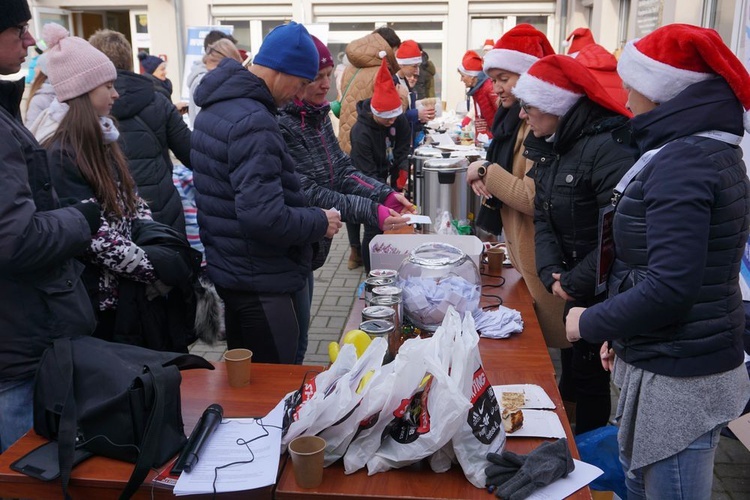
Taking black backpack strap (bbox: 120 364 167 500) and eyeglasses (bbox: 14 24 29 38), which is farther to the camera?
eyeglasses (bbox: 14 24 29 38)

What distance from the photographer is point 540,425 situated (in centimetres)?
183

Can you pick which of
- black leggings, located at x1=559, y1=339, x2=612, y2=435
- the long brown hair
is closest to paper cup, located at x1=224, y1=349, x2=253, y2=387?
the long brown hair

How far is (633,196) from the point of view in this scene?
5.92ft

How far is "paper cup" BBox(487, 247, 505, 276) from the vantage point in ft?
10.5

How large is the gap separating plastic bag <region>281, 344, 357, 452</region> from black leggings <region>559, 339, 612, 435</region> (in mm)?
1312

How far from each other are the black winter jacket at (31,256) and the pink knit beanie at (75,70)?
48 cm

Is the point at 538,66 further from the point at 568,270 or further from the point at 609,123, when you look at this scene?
the point at 568,270

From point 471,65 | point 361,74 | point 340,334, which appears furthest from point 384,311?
point 471,65

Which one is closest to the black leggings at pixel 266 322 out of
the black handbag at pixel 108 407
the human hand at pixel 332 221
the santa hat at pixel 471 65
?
the human hand at pixel 332 221

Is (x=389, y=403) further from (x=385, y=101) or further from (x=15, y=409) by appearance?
(x=385, y=101)

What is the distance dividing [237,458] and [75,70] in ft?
5.34

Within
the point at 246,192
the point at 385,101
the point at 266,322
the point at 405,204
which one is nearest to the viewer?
the point at 246,192

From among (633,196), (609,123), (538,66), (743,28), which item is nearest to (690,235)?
(633,196)

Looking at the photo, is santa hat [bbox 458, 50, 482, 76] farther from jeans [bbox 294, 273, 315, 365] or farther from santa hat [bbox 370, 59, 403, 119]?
jeans [bbox 294, 273, 315, 365]
